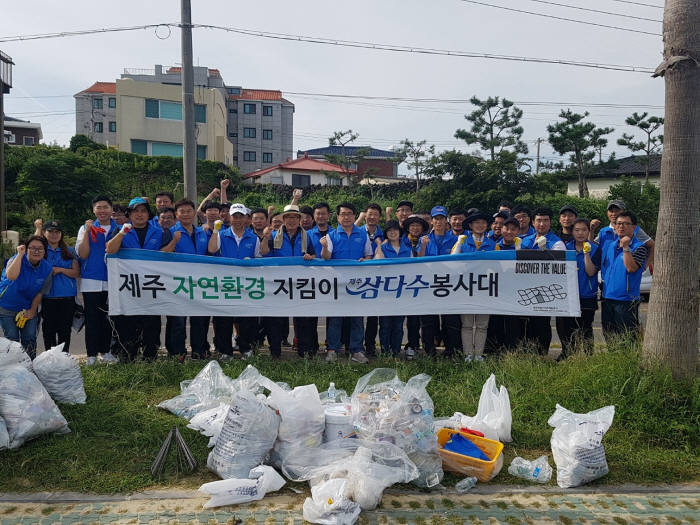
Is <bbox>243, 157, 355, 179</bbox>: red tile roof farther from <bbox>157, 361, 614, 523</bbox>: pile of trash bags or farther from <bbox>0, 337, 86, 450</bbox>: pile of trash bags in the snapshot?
<bbox>157, 361, 614, 523</bbox>: pile of trash bags

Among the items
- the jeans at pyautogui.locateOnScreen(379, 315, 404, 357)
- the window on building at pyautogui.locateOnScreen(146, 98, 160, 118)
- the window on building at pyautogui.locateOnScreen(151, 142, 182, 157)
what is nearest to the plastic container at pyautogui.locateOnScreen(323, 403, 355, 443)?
the jeans at pyautogui.locateOnScreen(379, 315, 404, 357)

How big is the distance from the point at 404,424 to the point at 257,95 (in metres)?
59.2

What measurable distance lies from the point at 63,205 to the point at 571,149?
2570cm

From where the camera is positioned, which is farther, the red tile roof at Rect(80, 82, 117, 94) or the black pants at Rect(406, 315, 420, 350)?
the red tile roof at Rect(80, 82, 117, 94)

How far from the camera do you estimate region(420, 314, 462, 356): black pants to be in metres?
6.50

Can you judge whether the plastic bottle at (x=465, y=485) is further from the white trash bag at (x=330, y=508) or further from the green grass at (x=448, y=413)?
the white trash bag at (x=330, y=508)

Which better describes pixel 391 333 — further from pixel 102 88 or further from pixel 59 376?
pixel 102 88

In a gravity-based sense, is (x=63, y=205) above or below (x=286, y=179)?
below

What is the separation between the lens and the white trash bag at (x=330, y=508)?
3.16 m

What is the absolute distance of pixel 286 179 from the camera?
45.0 m

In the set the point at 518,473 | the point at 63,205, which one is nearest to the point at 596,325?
the point at 518,473

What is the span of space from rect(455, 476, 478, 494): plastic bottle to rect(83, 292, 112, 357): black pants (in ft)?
14.0

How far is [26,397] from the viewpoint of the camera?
160 inches

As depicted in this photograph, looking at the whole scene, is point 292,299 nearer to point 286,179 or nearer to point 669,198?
point 669,198
